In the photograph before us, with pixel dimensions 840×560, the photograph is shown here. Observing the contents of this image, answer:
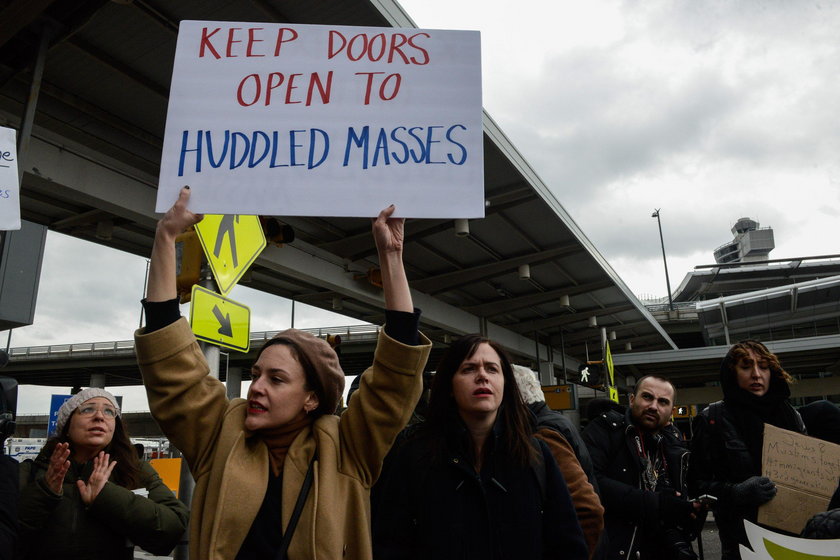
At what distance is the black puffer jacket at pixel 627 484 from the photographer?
358 centimetres

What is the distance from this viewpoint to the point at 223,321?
4.12 metres

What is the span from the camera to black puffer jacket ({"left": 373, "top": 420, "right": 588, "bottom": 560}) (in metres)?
2.04

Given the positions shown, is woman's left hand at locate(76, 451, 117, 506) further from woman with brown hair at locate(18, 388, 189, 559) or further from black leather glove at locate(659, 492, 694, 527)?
black leather glove at locate(659, 492, 694, 527)

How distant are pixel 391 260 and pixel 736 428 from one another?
2550 millimetres

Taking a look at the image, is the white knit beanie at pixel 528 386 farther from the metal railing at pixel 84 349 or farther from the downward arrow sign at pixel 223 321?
the metal railing at pixel 84 349

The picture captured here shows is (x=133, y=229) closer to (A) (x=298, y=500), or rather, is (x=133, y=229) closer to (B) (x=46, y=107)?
→ (B) (x=46, y=107)

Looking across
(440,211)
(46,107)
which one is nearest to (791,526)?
(440,211)

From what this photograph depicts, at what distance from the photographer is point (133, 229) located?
988cm

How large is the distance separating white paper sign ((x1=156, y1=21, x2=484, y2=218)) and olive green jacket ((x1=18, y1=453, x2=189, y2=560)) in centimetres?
141

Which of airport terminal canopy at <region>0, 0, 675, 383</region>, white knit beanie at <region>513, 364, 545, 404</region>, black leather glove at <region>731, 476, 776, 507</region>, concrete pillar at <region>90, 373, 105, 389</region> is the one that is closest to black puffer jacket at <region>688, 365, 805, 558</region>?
black leather glove at <region>731, 476, 776, 507</region>

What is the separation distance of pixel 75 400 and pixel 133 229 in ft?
24.9

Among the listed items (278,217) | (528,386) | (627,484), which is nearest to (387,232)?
(528,386)


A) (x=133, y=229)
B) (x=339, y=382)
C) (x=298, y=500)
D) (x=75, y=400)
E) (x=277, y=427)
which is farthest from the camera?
(x=133, y=229)

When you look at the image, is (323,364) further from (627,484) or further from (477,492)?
(627,484)
